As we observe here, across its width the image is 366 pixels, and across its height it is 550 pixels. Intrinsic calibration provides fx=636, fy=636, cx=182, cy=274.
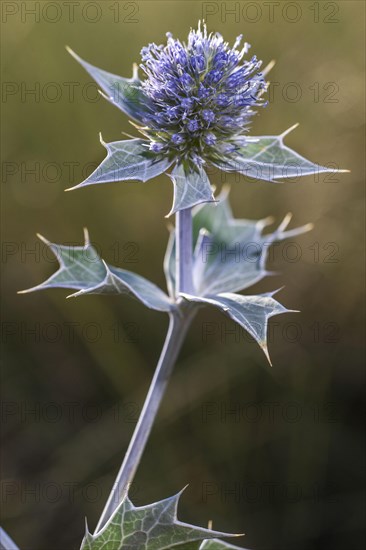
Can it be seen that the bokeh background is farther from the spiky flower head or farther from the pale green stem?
the spiky flower head

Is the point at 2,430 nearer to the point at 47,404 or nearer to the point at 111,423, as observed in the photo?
the point at 47,404

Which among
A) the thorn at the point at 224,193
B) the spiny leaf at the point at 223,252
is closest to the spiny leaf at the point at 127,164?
the spiny leaf at the point at 223,252

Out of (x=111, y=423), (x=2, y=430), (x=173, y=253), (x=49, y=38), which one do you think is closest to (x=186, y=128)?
(x=173, y=253)

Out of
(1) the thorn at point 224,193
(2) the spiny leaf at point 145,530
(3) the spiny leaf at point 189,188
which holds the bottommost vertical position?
(2) the spiny leaf at point 145,530

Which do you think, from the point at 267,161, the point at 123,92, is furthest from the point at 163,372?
the point at 123,92

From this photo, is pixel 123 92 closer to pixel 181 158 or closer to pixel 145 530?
pixel 181 158

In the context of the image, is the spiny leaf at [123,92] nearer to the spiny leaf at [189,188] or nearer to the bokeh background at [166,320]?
the spiny leaf at [189,188]

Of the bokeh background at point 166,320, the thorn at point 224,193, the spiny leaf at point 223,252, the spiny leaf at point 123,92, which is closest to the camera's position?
the spiny leaf at point 123,92

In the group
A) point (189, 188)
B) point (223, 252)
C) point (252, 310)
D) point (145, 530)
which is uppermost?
point (189, 188)

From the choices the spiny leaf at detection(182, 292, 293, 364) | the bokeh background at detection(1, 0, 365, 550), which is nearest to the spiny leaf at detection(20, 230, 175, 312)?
the spiny leaf at detection(182, 292, 293, 364)
